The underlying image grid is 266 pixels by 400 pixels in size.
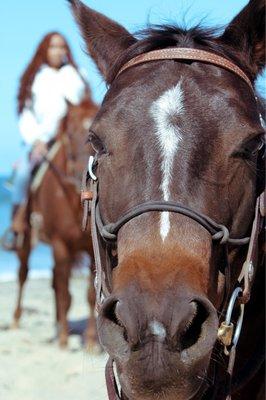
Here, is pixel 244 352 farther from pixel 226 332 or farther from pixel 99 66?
pixel 99 66

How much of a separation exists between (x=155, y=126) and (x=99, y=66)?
81 centimetres

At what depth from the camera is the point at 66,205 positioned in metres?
9.28

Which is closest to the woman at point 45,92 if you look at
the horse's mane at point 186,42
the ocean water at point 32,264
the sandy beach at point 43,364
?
the sandy beach at point 43,364

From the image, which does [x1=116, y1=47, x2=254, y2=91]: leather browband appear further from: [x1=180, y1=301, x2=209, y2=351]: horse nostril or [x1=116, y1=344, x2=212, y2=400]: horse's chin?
[x1=116, y1=344, x2=212, y2=400]: horse's chin

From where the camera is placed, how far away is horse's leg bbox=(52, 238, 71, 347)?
9.04m

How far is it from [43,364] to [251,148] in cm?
579

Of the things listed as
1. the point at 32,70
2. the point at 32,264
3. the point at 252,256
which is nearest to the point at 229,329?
the point at 252,256

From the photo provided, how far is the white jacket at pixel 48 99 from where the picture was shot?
9828mm

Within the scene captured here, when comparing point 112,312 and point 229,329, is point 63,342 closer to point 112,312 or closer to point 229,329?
point 229,329

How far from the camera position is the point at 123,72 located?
3.17 m

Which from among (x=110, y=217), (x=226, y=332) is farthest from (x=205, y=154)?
(x=226, y=332)

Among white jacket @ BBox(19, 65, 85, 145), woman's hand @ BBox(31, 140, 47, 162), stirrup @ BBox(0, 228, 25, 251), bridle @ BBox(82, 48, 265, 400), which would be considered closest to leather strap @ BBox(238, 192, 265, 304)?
bridle @ BBox(82, 48, 265, 400)

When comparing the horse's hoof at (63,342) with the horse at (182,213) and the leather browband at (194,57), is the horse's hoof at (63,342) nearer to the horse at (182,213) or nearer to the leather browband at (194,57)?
the horse at (182,213)

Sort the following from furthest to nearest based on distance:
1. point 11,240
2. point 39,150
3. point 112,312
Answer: point 11,240
point 39,150
point 112,312
